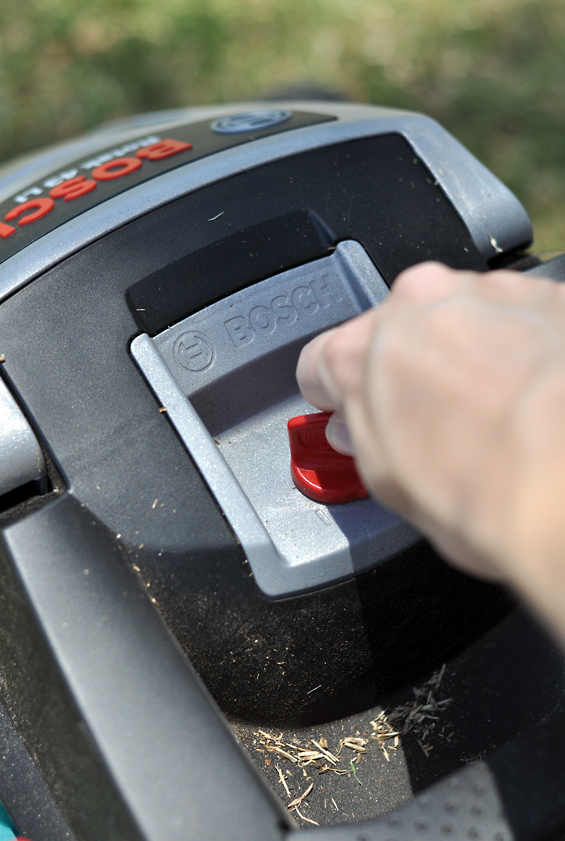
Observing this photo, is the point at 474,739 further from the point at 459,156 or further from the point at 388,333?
the point at 459,156

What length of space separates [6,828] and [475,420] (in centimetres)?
67

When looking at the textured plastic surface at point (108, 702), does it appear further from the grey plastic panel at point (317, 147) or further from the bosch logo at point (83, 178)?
the bosch logo at point (83, 178)

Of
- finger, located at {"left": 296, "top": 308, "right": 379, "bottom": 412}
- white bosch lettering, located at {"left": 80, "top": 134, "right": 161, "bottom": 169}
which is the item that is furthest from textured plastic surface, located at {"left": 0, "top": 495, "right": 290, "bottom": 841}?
white bosch lettering, located at {"left": 80, "top": 134, "right": 161, "bottom": 169}

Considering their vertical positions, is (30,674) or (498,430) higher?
(498,430)

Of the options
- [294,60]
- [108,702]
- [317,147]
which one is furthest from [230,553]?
[294,60]

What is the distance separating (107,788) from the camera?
56cm

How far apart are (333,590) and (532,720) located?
0.29 metres

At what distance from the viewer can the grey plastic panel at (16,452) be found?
69 cm

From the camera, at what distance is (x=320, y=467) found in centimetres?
77

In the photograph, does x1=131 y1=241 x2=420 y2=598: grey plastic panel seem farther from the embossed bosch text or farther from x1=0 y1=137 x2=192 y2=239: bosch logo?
x1=0 y1=137 x2=192 y2=239: bosch logo

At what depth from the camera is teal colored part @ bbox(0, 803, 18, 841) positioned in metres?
0.74

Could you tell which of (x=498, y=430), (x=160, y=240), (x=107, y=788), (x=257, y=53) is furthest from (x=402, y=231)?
(x=257, y=53)

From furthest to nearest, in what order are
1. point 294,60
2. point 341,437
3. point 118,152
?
point 294,60 → point 118,152 → point 341,437

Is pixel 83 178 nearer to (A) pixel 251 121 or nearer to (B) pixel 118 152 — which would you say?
(B) pixel 118 152
